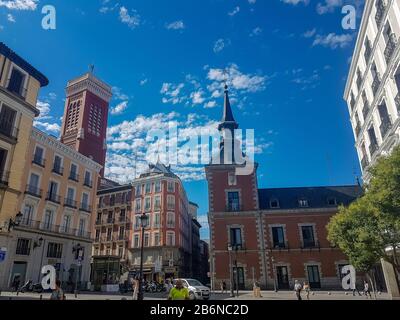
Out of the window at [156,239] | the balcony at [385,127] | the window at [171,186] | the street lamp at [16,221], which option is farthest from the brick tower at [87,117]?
the balcony at [385,127]

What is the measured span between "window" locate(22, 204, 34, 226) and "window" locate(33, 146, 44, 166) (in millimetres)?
4664

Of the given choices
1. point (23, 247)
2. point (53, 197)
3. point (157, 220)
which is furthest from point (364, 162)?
point (157, 220)

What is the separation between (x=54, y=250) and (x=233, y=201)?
20.8 metres

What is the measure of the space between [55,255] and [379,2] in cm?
3549

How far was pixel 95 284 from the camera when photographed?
3359cm

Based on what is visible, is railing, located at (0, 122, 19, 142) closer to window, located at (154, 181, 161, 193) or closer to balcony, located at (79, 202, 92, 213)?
balcony, located at (79, 202, 92, 213)

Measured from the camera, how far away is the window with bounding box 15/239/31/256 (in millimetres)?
28312

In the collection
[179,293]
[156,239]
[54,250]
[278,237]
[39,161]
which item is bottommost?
[179,293]

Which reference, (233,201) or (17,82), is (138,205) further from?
(17,82)

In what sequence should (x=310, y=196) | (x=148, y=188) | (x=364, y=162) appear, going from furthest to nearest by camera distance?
(x=148, y=188) < (x=310, y=196) < (x=364, y=162)

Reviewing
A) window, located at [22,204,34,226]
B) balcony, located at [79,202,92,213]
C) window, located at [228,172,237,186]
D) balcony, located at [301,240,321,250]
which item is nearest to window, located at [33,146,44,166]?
window, located at [22,204,34,226]

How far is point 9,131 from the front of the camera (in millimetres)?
24281

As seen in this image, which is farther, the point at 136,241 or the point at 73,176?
the point at 136,241

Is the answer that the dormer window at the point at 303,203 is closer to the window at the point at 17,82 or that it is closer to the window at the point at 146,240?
the window at the point at 146,240
